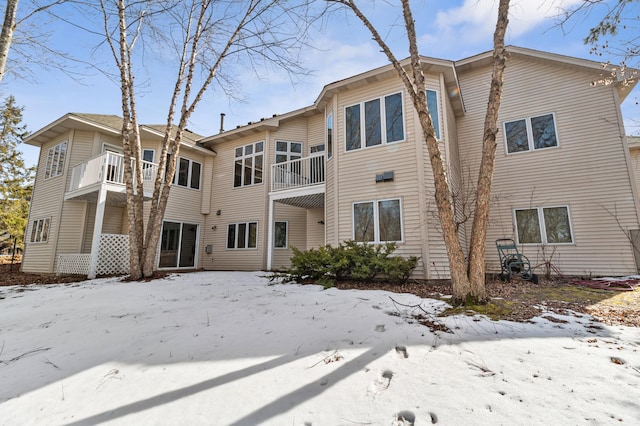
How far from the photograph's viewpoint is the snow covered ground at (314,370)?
180 cm

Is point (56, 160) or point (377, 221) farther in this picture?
point (56, 160)

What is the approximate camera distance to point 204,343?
2949mm

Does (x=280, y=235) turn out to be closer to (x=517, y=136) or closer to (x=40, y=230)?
(x=517, y=136)

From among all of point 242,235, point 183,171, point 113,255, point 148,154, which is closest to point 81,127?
point 148,154

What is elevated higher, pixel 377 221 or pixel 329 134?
pixel 329 134

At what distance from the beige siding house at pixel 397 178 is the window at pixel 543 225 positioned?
0.03 m

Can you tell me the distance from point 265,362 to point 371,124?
25.3 feet

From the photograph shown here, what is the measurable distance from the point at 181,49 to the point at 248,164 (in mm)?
4961

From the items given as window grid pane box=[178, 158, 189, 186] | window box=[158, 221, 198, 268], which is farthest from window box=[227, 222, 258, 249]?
window grid pane box=[178, 158, 189, 186]

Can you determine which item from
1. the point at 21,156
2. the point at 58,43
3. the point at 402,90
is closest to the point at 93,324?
the point at 58,43

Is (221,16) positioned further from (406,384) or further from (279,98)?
(406,384)

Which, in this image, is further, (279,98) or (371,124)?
(279,98)

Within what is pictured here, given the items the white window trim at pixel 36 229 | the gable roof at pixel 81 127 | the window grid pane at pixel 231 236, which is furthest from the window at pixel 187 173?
the white window trim at pixel 36 229

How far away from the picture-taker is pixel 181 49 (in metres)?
9.12
